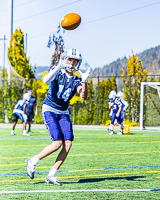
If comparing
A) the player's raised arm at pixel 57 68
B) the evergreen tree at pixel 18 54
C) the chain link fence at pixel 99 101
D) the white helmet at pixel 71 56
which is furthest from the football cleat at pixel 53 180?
the evergreen tree at pixel 18 54

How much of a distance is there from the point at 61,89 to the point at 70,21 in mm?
2388

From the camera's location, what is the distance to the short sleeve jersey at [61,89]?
7.06 metres

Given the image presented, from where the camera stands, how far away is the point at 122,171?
8.18 m

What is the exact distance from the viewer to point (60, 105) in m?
7.18

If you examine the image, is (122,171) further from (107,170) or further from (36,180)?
(36,180)

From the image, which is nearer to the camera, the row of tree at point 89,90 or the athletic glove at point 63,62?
the athletic glove at point 63,62

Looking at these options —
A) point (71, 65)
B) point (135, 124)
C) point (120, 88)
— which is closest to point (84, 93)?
point (71, 65)

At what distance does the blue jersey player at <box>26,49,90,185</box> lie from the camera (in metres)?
6.86

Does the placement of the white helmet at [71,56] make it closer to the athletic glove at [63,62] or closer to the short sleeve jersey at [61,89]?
the athletic glove at [63,62]

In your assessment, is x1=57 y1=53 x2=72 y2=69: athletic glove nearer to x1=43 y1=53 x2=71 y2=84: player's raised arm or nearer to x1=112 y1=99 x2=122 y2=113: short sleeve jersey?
x1=43 y1=53 x2=71 y2=84: player's raised arm

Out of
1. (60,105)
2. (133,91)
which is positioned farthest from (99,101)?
(60,105)

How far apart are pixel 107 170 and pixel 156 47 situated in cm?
4592

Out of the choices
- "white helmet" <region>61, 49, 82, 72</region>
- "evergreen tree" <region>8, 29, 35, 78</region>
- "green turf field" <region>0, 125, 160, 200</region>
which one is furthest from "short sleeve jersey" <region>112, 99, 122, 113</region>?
"evergreen tree" <region>8, 29, 35, 78</region>

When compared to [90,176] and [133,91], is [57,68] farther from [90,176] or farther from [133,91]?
[133,91]
